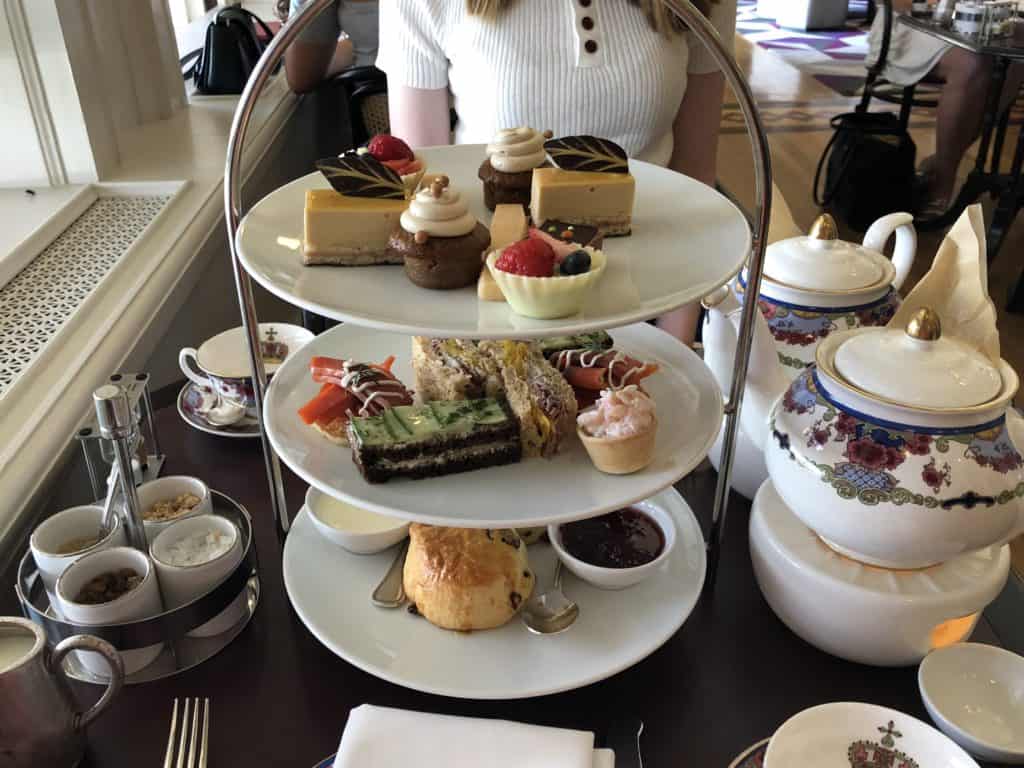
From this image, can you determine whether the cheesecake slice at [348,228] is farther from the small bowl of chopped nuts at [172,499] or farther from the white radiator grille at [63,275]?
the white radiator grille at [63,275]

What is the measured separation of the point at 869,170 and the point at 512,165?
294 cm

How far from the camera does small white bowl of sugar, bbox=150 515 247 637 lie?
751mm

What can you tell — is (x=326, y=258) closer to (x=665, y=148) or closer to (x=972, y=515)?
(x=972, y=515)

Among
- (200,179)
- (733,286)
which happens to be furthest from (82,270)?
(733,286)

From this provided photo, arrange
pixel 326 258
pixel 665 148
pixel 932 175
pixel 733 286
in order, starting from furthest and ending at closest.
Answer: pixel 932 175, pixel 665 148, pixel 733 286, pixel 326 258

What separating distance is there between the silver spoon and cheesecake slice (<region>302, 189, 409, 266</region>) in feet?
1.04

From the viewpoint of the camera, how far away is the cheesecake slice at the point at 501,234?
630mm

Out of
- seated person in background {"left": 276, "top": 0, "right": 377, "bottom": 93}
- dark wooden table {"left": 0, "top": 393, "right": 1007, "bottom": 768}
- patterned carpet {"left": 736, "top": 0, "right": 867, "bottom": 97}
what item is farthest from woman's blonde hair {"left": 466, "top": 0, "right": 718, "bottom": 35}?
patterned carpet {"left": 736, "top": 0, "right": 867, "bottom": 97}

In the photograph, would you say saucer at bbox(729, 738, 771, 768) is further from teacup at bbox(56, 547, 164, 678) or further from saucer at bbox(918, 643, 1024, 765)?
teacup at bbox(56, 547, 164, 678)

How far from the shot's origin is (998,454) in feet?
2.14

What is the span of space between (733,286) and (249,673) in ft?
1.89

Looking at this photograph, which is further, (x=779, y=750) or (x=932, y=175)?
(x=932, y=175)

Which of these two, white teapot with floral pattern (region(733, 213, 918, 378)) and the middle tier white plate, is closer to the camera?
the middle tier white plate

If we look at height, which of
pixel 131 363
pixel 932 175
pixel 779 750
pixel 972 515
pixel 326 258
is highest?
pixel 326 258
